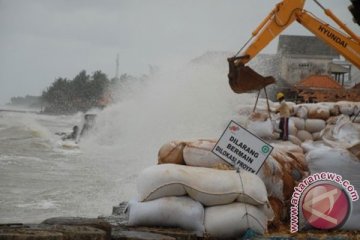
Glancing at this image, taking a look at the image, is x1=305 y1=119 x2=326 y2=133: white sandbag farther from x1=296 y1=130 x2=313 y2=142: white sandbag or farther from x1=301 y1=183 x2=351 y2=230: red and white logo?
x1=301 y1=183 x2=351 y2=230: red and white logo

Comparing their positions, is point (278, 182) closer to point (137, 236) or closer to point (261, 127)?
point (137, 236)

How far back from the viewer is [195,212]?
4262mm

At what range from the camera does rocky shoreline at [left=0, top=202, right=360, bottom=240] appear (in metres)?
3.04

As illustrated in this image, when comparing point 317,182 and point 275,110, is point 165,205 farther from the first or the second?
point 275,110

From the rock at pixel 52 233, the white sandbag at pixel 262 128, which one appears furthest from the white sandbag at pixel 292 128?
the rock at pixel 52 233

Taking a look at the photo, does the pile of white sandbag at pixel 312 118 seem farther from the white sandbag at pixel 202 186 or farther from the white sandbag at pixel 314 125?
the white sandbag at pixel 202 186

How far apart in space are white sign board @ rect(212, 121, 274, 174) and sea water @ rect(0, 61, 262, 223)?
285cm

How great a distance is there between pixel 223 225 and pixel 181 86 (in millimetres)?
14464

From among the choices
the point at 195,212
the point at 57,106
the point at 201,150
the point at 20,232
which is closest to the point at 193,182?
the point at 195,212

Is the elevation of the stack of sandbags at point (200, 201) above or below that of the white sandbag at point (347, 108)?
below

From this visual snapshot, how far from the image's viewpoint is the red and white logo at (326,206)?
169 inches

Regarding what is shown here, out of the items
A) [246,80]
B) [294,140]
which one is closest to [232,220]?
[246,80]

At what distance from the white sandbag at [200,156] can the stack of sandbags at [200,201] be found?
393 millimetres
